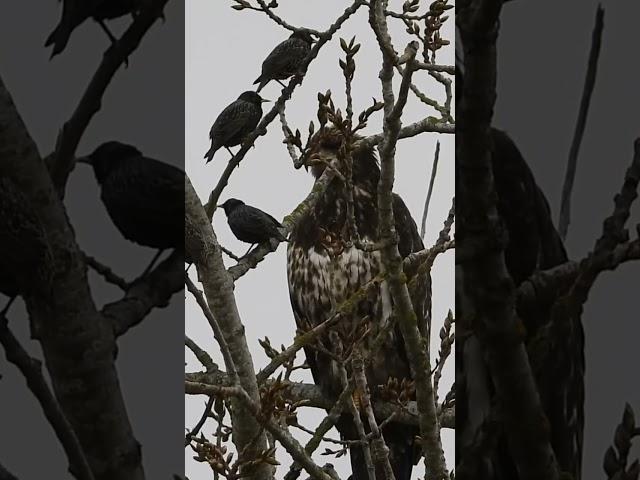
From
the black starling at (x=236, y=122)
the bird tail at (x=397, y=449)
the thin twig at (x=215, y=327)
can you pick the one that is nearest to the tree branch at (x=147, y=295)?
the thin twig at (x=215, y=327)

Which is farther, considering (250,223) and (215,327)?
(250,223)

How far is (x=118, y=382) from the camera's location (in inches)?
15.3

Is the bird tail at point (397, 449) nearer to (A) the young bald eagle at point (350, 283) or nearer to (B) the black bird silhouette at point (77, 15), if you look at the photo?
(A) the young bald eagle at point (350, 283)

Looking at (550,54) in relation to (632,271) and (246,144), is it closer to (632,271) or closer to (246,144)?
(632,271)

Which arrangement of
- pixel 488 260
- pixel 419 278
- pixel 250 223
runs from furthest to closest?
pixel 419 278, pixel 250 223, pixel 488 260

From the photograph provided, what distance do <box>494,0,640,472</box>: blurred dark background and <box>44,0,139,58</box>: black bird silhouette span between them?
17 centimetres

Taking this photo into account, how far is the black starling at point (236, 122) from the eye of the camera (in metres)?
0.97

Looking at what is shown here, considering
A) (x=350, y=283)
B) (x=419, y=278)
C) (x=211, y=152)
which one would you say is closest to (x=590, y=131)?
(x=211, y=152)

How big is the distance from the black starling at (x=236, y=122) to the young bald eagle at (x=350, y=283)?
0.62ft

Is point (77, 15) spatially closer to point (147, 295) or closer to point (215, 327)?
point (147, 295)

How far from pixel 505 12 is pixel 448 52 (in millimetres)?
796

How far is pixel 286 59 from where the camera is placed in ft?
3.32

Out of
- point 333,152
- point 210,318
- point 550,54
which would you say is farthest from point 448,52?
point 550,54

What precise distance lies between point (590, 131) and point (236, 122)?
657 millimetres
